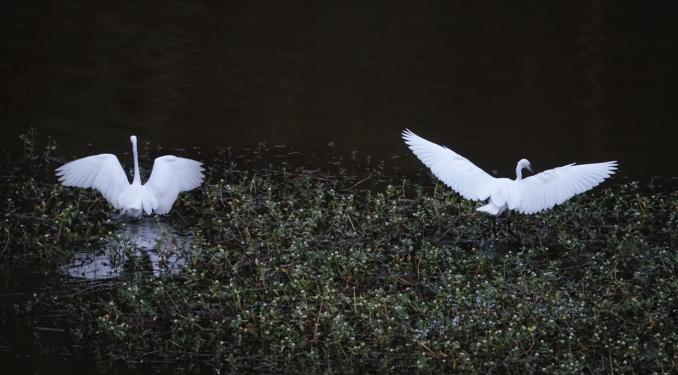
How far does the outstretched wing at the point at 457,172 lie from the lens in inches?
328

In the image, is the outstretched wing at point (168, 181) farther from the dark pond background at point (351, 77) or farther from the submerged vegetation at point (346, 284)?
the dark pond background at point (351, 77)

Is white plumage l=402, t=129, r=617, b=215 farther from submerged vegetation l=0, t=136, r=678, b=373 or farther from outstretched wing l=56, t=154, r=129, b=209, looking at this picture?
outstretched wing l=56, t=154, r=129, b=209

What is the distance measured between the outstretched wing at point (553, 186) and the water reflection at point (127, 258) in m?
2.47

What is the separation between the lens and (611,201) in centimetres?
948

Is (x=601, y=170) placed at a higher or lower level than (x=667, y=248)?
higher

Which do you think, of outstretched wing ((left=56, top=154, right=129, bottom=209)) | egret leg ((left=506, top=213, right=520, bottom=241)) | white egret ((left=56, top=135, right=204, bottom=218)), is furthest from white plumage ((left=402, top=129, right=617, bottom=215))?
outstretched wing ((left=56, top=154, right=129, bottom=209))

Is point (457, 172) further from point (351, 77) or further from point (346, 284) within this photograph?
point (351, 77)

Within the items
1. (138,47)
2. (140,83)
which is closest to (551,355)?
(140,83)

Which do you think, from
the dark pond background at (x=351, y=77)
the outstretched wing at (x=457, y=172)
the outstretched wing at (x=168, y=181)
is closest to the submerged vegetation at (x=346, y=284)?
the outstretched wing at (x=168, y=181)

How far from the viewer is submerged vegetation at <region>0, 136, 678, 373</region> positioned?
6.40 meters

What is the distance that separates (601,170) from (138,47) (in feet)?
22.6

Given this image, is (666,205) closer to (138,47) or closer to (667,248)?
(667,248)

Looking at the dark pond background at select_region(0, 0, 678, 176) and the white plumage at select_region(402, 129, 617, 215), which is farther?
the dark pond background at select_region(0, 0, 678, 176)

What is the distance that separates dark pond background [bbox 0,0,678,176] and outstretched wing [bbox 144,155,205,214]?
1.72m
